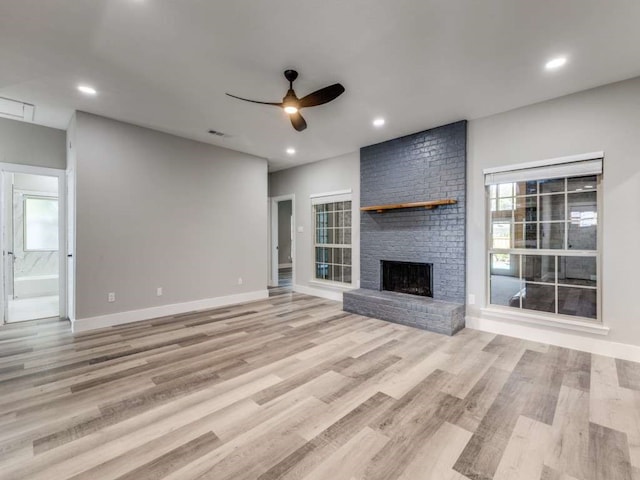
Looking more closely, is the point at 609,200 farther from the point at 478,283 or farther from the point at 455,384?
the point at 455,384

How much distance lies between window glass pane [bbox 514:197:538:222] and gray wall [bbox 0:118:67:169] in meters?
6.63

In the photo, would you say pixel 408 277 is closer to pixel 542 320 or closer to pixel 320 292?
pixel 542 320

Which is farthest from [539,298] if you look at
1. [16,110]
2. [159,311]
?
[16,110]

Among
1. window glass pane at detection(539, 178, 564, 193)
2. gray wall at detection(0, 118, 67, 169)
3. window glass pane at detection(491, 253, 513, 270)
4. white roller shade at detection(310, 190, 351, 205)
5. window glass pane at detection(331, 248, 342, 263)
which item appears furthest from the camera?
window glass pane at detection(331, 248, 342, 263)

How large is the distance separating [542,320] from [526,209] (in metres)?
1.38

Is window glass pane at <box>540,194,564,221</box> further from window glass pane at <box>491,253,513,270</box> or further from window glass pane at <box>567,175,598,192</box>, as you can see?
window glass pane at <box>491,253,513,270</box>

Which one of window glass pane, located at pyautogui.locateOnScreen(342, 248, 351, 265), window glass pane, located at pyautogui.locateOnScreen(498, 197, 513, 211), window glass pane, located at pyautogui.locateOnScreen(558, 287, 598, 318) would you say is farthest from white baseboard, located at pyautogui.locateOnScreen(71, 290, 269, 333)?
window glass pane, located at pyautogui.locateOnScreen(558, 287, 598, 318)

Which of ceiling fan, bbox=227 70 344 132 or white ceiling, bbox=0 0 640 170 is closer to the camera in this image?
white ceiling, bbox=0 0 640 170

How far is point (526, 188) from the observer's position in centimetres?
371

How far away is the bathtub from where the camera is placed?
5.63 meters

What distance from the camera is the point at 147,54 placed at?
8.48 ft

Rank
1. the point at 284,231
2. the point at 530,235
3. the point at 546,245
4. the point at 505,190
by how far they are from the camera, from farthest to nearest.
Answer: the point at 284,231, the point at 505,190, the point at 530,235, the point at 546,245

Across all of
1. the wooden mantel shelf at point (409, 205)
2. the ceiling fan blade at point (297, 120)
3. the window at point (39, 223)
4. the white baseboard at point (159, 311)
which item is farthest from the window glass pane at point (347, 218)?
the window at point (39, 223)

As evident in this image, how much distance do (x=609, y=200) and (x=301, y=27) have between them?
11.6 feet
